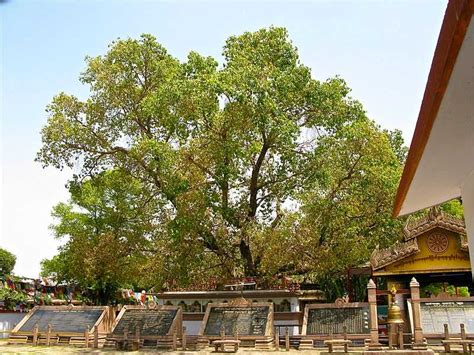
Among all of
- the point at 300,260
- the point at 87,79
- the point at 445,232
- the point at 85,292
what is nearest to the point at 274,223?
the point at 300,260

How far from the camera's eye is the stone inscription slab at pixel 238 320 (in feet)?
53.2

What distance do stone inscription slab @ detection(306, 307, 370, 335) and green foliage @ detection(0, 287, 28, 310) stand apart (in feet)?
47.8

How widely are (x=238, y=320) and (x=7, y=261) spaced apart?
99.6 ft

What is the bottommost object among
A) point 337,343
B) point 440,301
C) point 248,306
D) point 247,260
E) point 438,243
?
point 337,343

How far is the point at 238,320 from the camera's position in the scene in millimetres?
16672

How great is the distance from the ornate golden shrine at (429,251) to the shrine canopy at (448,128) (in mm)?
12575

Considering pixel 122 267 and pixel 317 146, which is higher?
pixel 317 146

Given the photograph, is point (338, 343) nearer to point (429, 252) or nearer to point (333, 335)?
point (333, 335)

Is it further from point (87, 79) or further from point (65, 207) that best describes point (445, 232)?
point (65, 207)

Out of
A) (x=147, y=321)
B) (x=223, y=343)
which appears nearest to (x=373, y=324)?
(x=223, y=343)

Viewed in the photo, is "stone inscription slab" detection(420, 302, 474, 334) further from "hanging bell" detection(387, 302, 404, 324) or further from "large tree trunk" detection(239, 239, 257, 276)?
"large tree trunk" detection(239, 239, 257, 276)

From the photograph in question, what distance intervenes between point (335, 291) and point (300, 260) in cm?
472

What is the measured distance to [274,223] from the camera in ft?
64.7

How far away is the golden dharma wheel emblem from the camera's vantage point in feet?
61.1
